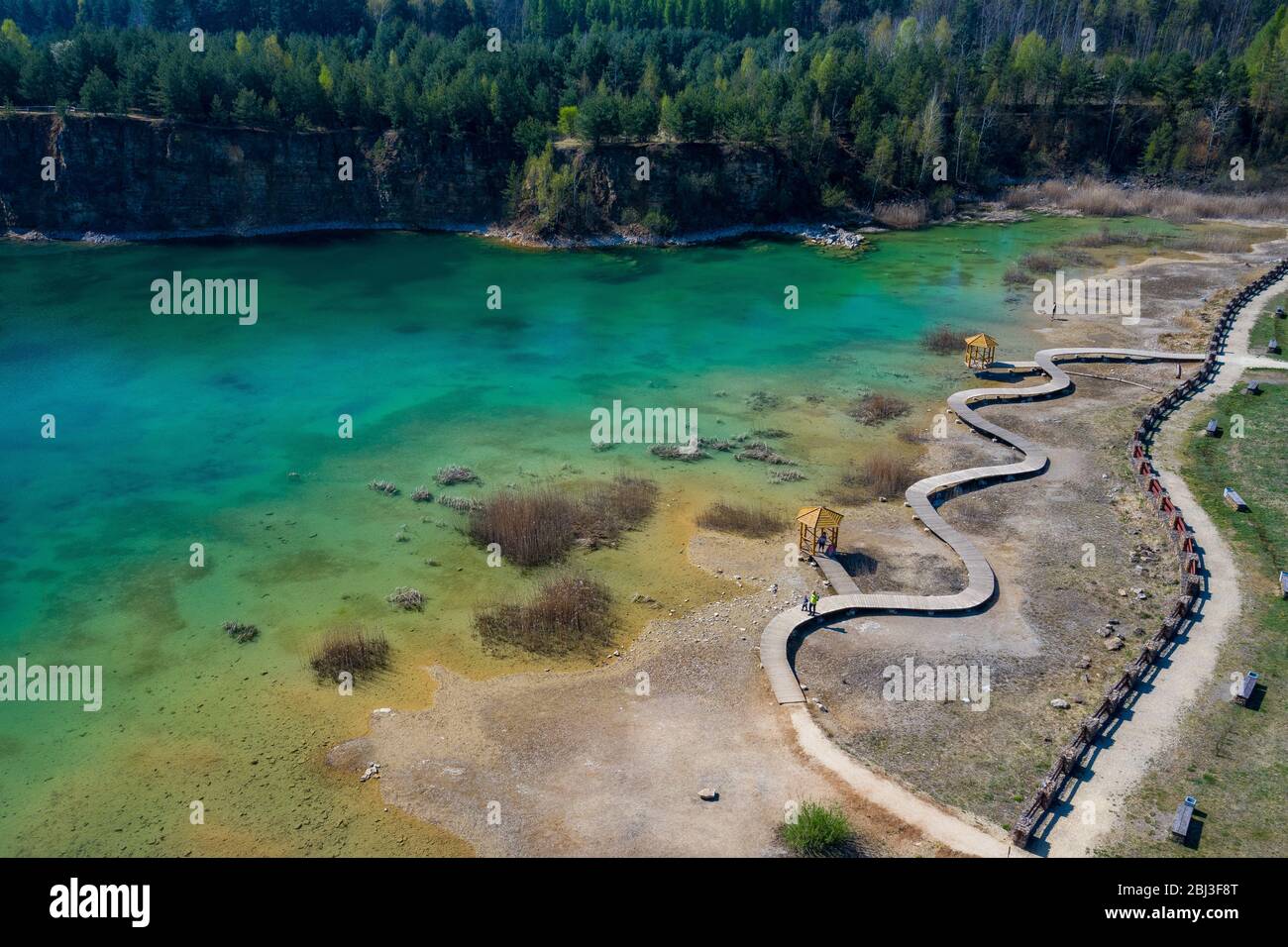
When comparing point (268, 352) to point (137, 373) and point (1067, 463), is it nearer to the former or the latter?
point (137, 373)

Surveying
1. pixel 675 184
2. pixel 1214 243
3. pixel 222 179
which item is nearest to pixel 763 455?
pixel 675 184

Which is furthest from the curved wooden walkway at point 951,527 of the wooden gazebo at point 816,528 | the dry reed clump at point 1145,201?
the dry reed clump at point 1145,201

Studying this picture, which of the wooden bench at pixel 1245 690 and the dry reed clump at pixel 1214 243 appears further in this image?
the dry reed clump at pixel 1214 243

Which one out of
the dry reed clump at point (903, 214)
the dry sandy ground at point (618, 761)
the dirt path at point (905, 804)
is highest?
the dry reed clump at point (903, 214)

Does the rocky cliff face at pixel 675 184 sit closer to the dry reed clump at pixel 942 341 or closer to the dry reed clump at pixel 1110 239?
the dry reed clump at pixel 1110 239

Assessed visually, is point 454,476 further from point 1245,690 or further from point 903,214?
point 903,214

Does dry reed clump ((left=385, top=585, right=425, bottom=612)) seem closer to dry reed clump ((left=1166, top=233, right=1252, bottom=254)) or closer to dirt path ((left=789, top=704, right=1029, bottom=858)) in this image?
dirt path ((left=789, top=704, right=1029, bottom=858))

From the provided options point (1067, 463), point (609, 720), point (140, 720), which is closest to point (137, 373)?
point (140, 720)
